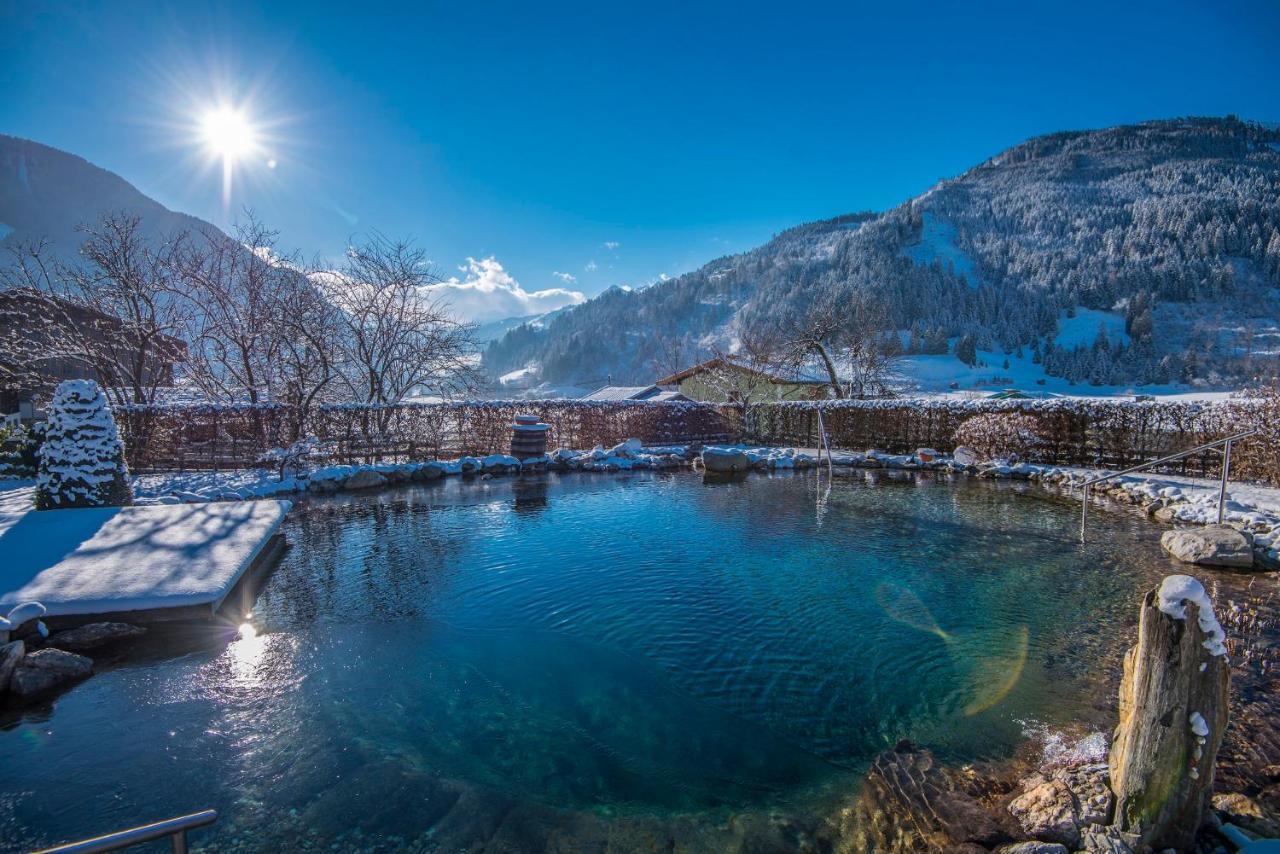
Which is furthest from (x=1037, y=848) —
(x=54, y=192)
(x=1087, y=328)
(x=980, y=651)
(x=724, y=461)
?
(x=54, y=192)

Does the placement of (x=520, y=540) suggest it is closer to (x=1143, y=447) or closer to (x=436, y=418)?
(x=436, y=418)

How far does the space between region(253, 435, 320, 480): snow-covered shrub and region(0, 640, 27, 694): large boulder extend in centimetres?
968

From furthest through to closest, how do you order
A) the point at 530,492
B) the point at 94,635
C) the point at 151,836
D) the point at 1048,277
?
the point at 1048,277 → the point at 530,492 → the point at 94,635 → the point at 151,836

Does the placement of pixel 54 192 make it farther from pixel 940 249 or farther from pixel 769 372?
pixel 940 249

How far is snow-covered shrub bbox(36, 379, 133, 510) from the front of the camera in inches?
330

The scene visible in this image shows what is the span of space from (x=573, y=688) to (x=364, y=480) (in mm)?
10790

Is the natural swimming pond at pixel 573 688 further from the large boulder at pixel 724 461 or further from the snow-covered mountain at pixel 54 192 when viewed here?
the snow-covered mountain at pixel 54 192

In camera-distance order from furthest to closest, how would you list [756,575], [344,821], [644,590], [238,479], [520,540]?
[238,479], [520,540], [756,575], [644,590], [344,821]

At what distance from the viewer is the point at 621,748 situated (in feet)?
12.7

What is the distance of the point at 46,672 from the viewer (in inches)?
185

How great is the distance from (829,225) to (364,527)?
14288 centimetres

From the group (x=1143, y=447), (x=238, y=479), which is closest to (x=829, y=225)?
(x=1143, y=447)

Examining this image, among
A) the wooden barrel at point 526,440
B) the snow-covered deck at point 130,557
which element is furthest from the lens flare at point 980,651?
the wooden barrel at point 526,440

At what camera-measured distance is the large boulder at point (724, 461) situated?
15398 millimetres
